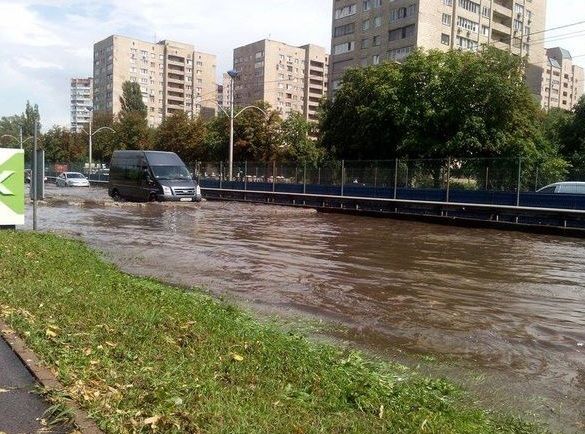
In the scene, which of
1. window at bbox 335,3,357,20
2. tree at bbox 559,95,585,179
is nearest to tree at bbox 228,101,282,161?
tree at bbox 559,95,585,179

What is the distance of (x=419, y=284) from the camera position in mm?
10477

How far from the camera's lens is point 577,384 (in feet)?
18.2

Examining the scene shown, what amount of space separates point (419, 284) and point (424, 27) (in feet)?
217

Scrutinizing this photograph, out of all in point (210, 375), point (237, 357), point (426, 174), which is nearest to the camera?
point (210, 375)

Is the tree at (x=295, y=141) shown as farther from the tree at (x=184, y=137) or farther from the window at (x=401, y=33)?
the window at (x=401, y=33)

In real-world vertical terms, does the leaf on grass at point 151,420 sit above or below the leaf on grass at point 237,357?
above

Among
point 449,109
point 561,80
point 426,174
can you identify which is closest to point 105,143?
point 449,109

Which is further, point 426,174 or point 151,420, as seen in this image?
point 426,174

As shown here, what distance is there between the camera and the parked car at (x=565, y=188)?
859 inches

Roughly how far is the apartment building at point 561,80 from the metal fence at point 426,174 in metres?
117

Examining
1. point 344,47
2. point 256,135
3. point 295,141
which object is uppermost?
point 344,47

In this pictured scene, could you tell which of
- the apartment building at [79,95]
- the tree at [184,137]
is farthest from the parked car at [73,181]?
the apartment building at [79,95]

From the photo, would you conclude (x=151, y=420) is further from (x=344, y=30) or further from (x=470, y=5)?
(x=344, y=30)

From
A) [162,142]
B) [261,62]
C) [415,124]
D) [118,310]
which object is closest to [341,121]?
[415,124]
